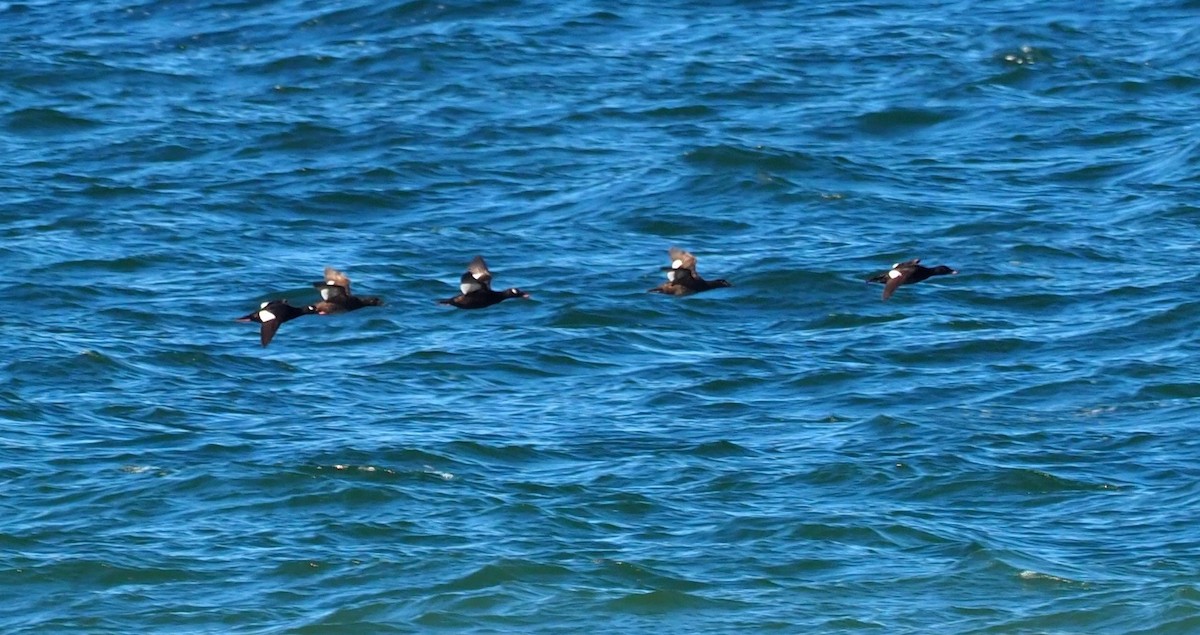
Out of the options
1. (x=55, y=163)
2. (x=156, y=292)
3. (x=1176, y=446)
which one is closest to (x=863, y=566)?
(x=1176, y=446)

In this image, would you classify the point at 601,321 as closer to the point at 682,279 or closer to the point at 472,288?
the point at 682,279

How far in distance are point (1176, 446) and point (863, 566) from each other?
4363 mm

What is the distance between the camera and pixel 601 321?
94.7ft

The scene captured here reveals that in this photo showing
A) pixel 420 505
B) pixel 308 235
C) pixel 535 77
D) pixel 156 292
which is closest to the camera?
pixel 420 505

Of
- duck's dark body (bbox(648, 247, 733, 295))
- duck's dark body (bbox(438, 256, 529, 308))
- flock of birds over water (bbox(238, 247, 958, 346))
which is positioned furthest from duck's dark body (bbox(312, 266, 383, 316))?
Answer: duck's dark body (bbox(648, 247, 733, 295))

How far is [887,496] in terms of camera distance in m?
24.6

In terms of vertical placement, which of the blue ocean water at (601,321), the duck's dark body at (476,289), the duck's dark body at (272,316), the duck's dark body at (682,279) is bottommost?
the blue ocean water at (601,321)

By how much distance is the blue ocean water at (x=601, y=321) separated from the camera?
23.0 meters

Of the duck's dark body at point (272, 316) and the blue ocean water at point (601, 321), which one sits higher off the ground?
the duck's dark body at point (272, 316)

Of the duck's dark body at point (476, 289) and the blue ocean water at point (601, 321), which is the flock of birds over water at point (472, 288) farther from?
the blue ocean water at point (601, 321)

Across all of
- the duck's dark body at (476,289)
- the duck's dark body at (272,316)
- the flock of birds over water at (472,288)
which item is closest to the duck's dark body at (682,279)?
the flock of birds over water at (472,288)

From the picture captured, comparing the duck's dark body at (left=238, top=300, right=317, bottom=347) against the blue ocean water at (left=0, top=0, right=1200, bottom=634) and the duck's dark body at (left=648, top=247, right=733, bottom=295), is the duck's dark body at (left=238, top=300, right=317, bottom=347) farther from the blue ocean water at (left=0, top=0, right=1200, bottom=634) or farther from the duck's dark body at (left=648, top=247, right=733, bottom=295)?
the duck's dark body at (left=648, top=247, right=733, bottom=295)

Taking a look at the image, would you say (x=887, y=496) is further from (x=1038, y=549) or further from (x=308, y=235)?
(x=308, y=235)

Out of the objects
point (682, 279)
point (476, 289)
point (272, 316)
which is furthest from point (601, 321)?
point (272, 316)
